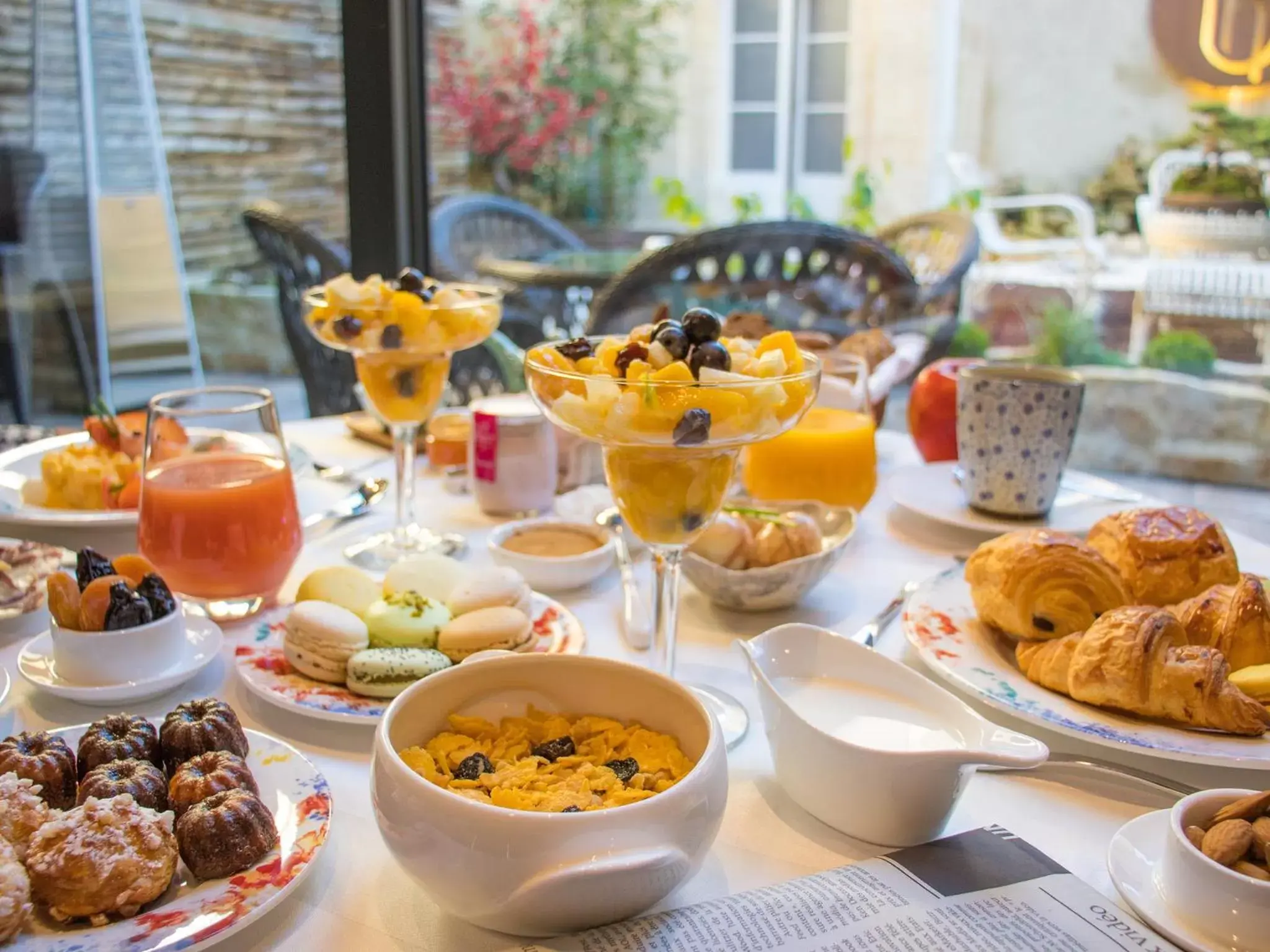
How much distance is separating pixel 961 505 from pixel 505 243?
8.44 feet

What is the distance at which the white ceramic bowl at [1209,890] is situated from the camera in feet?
2.00

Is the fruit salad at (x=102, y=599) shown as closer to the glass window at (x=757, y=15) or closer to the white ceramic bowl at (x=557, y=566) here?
the white ceramic bowl at (x=557, y=566)

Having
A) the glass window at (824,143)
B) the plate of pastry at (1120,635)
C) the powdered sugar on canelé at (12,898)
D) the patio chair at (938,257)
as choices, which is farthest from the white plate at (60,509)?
the glass window at (824,143)

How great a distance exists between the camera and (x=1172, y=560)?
102cm

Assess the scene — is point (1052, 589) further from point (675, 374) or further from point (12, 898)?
point (12, 898)

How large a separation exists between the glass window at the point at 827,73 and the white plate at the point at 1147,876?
2.85 meters

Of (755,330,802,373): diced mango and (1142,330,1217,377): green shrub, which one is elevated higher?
(755,330,802,373): diced mango

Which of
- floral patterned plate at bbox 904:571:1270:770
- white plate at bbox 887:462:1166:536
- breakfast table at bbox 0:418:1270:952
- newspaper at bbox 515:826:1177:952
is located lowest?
breakfast table at bbox 0:418:1270:952

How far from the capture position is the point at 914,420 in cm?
164

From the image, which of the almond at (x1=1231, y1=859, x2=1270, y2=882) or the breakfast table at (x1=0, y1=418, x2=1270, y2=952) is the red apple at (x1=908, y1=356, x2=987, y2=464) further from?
the almond at (x1=1231, y1=859, x2=1270, y2=882)

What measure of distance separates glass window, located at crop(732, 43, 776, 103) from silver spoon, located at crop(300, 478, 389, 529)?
7.58 feet

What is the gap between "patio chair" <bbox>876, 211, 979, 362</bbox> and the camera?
2809mm

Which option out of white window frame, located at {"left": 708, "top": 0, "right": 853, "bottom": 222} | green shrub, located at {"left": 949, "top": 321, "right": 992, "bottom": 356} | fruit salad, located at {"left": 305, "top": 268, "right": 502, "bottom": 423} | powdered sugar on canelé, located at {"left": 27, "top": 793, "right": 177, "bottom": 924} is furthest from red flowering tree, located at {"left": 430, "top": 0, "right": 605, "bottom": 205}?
powdered sugar on canelé, located at {"left": 27, "top": 793, "right": 177, "bottom": 924}

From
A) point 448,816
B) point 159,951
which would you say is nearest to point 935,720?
point 448,816
